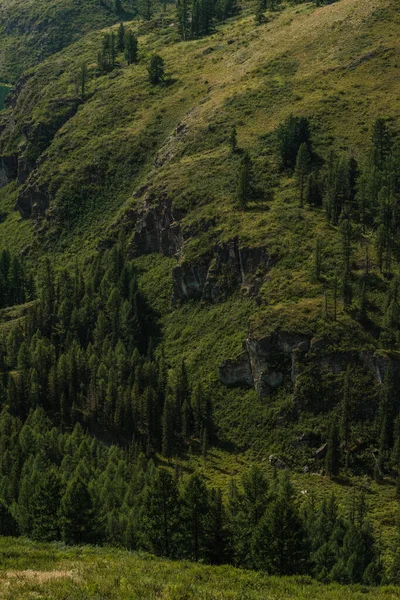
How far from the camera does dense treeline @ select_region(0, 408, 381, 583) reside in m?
70.5

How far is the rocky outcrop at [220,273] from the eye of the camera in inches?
5968

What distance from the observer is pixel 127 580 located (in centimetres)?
4166

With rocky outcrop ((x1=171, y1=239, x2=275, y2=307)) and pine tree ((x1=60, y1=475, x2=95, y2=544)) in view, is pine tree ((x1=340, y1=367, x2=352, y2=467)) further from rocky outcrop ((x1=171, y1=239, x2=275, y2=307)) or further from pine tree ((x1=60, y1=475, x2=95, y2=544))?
pine tree ((x1=60, y1=475, x2=95, y2=544))

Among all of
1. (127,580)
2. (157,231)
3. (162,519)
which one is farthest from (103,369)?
(127,580)

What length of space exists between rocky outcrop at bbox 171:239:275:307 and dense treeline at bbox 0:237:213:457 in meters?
12.8

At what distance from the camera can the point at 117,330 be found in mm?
159750

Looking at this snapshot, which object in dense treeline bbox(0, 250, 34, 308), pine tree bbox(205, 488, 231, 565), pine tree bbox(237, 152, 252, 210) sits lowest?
pine tree bbox(205, 488, 231, 565)

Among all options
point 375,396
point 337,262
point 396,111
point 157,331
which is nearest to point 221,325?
point 157,331

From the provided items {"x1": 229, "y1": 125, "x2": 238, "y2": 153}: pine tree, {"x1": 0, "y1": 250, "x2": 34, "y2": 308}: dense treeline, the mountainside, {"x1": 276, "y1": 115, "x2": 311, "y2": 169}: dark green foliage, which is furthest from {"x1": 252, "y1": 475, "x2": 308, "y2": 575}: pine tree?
{"x1": 229, "y1": 125, "x2": 238, "y2": 153}: pine tree

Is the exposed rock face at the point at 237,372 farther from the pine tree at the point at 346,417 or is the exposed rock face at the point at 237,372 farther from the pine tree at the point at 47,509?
the pine tree at the point at 47,509

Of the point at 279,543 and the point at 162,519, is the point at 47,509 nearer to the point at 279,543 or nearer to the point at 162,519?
the point at 162,519

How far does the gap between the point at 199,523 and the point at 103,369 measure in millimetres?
74743

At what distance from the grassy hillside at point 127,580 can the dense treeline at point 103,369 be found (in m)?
77.0

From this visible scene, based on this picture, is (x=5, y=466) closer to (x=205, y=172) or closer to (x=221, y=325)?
(x=221, y=325)
